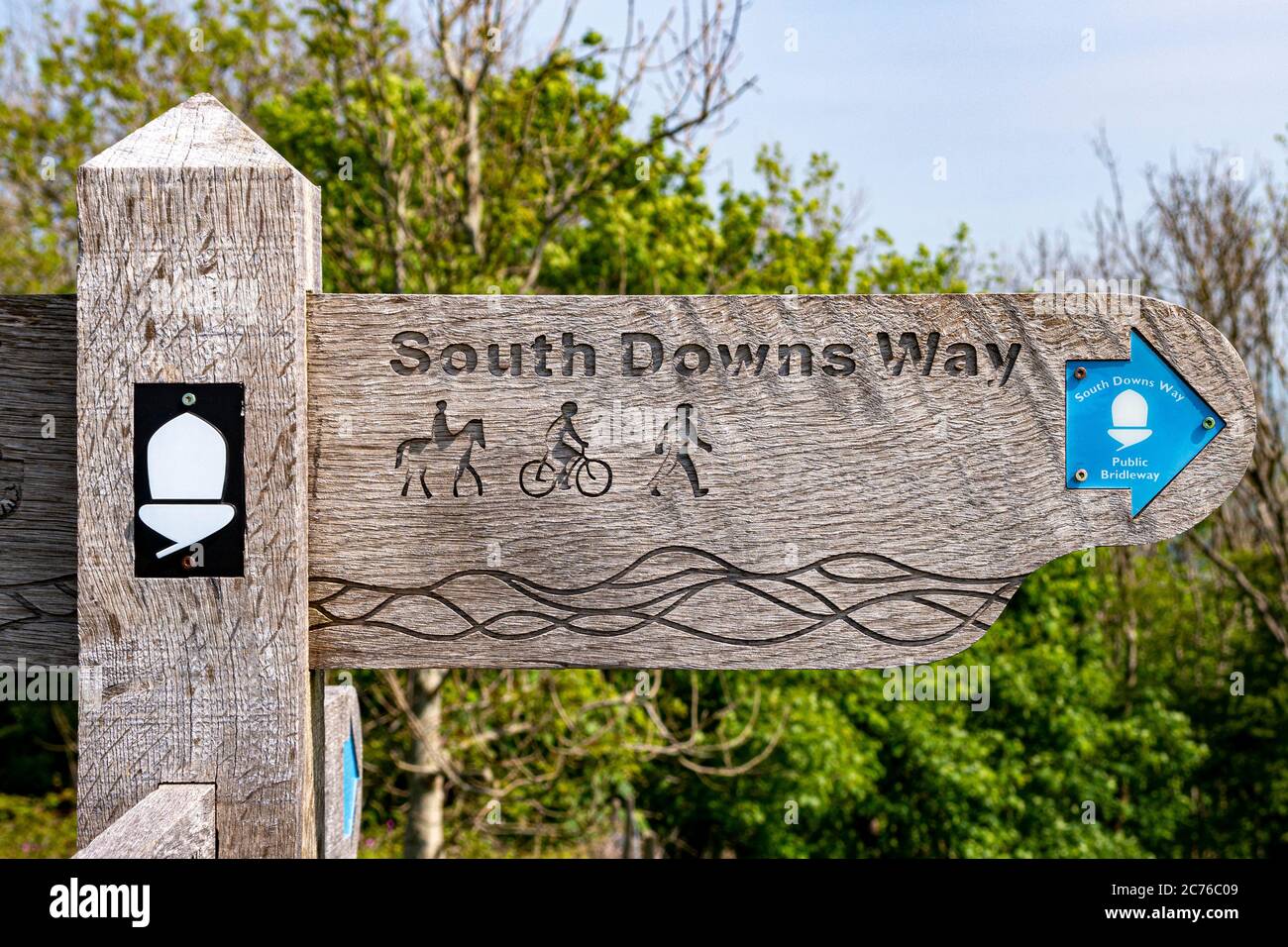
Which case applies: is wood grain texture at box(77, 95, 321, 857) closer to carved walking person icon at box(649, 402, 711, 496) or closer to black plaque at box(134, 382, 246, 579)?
black plaque at box(134, 382, 246, 579)

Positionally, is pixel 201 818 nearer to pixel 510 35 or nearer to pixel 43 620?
pixel 43 620

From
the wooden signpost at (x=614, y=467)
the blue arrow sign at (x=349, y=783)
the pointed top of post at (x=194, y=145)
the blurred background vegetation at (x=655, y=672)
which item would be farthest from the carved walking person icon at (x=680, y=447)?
the blurred background vegetation at (x=655, y=672)

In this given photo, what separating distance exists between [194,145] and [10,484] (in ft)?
1.46

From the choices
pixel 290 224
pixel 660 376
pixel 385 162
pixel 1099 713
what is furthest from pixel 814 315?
pixel 1099 713

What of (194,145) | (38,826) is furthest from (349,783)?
(38,826)

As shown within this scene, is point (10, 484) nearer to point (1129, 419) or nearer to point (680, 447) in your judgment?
point (680, 447)

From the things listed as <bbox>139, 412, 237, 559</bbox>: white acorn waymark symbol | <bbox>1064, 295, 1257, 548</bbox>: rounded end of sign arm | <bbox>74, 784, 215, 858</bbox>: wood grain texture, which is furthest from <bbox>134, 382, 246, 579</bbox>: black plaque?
<bbox>1064, 295, 1257, 548</bbox>: rounded end of sign arm

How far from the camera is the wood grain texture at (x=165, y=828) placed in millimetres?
1088

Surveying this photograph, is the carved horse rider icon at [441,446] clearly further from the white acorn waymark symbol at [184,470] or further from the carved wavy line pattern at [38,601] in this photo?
the carved wavy line pattern at [38,601]

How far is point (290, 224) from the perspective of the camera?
4.09 feet

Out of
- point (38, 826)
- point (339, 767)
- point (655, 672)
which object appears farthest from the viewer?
point (38, 826)

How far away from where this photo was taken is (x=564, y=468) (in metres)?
1.29

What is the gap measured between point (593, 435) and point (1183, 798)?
1387 centimetres

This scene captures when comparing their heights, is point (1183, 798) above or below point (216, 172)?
below
